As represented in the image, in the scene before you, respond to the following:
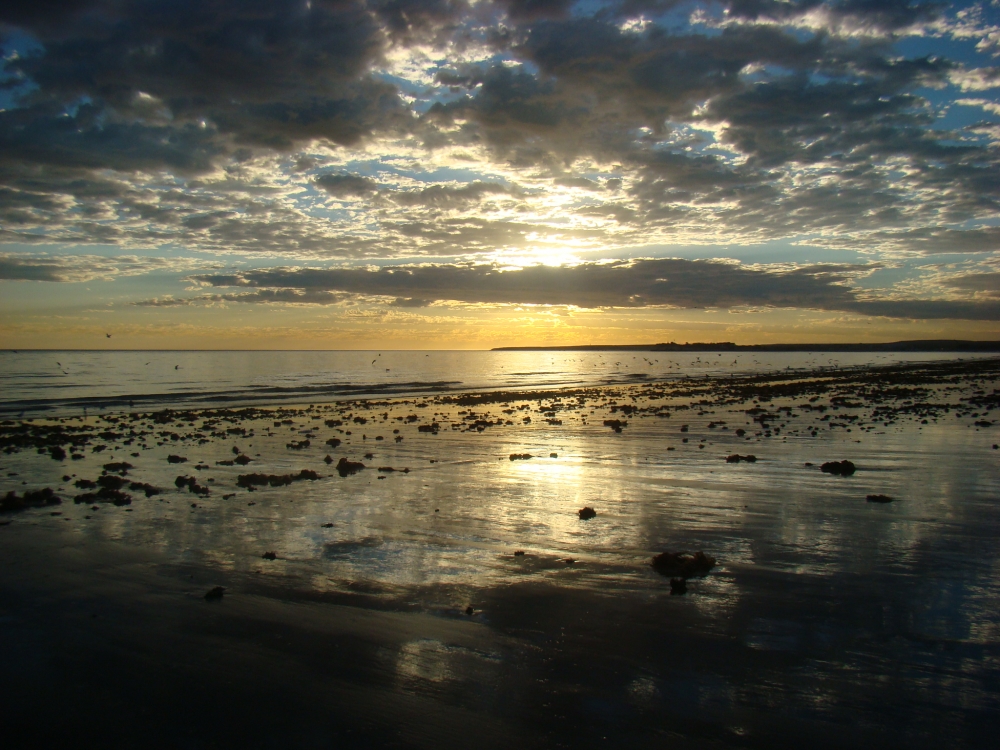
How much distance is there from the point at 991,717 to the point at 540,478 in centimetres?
1218

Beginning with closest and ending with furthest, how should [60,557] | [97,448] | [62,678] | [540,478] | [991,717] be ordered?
[991,717], [62,678], [60,557], [540,478], [97,448]

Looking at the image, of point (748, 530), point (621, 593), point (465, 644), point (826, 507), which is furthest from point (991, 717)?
point (826, 507)

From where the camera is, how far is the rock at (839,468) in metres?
17.0

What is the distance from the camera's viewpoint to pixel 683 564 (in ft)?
30.9

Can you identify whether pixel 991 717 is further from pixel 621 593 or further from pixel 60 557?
pixel 60 557

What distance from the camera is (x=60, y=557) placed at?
10.6 metres

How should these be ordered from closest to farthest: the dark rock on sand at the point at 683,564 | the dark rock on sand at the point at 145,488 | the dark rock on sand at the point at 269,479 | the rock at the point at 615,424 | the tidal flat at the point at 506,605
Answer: the tidal flat at the point at 506,605 → the dark rock on sand at the point at 683,564 → the dark rock on sand at the point at 145,488 → the dark rock on sand at the point at 269,479 → the rock at the point at 615,424

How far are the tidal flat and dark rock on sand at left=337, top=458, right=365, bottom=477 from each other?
242mm

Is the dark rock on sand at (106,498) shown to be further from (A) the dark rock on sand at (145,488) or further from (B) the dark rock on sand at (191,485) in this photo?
(B) the dark rock on sand at (191,485)

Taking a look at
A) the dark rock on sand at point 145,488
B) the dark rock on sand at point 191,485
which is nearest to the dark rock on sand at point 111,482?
the dark rock on sand at point 145,488

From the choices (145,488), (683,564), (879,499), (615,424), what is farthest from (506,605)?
(615,424)

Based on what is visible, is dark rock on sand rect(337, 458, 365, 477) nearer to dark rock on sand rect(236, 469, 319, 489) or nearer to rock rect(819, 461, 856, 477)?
dark rock on sand rect(236, 469, 319, 489)

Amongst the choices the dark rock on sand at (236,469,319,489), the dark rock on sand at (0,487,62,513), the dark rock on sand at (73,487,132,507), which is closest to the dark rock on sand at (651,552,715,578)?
the dark rock on sand at (236,469,319,489)

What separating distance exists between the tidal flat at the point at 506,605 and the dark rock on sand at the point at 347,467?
0.79ft
